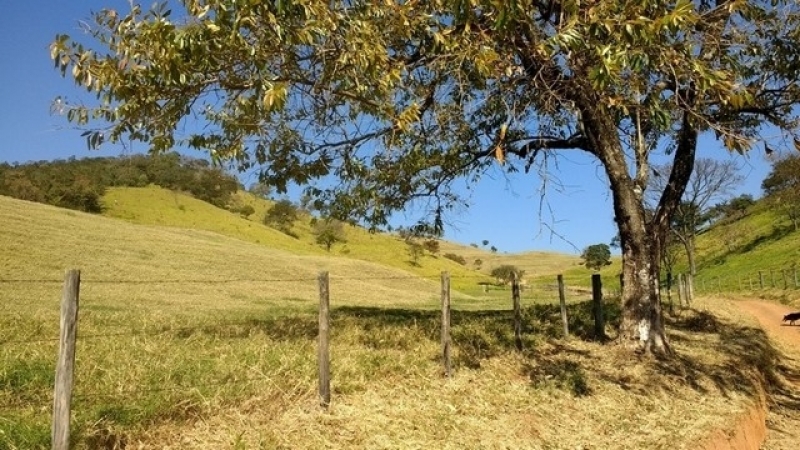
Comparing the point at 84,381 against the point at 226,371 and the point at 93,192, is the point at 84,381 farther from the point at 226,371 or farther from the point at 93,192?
the point at 93,192

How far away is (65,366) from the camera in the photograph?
17.5ft

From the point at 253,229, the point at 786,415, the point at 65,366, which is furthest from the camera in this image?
the point at 253,229

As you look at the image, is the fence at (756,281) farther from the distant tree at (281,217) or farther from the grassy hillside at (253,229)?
the distant tree at (281,217)

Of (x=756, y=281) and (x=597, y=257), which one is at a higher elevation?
(x=597, y=257)

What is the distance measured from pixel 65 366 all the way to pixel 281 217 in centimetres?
10548

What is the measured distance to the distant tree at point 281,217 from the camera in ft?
354

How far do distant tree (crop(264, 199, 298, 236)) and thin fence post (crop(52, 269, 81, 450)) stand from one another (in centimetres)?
10318

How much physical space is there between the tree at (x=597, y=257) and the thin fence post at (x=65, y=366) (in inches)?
4193

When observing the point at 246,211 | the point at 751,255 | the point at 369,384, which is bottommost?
the point at 369,384

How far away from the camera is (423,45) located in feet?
34.6

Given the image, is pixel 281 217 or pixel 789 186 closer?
pixel 789 186

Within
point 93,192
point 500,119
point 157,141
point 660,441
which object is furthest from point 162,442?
point 93,192

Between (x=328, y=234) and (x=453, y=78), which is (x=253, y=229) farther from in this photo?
(x=453, y=78)

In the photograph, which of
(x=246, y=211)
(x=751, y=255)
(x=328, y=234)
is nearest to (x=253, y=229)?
(x=328, y=234)
